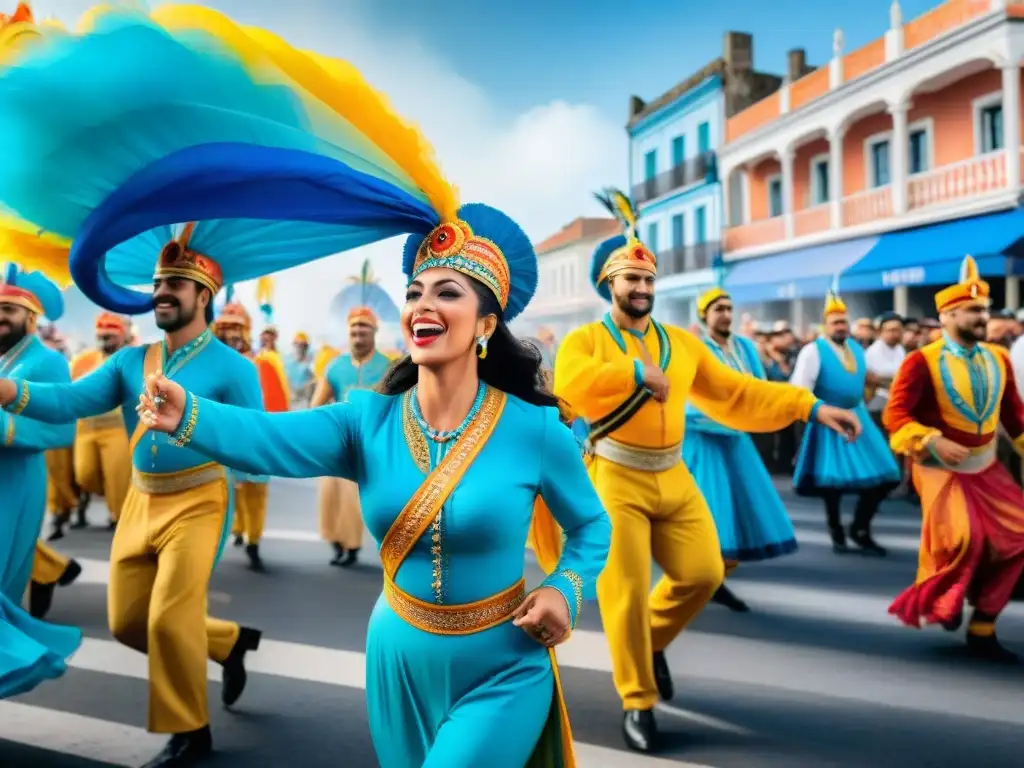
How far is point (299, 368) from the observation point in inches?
675

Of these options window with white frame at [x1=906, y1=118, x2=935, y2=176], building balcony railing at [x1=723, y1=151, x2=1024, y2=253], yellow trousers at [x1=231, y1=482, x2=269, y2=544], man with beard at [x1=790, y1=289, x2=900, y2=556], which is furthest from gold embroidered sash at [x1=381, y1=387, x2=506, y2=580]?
window with white frame at [x1=906, y1=118, x2=935, y2=176]

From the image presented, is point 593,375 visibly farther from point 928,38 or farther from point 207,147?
point 928,38

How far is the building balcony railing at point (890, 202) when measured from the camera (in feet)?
61.5

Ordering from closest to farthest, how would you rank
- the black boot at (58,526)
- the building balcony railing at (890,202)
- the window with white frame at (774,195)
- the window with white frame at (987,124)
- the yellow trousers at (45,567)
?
Result: the yellow trousers at (45,567) → the black boot at (58,526) → the building balcony railing at (890,202) → the window with white frame at (987,124) → the window with white frame at (774,195)

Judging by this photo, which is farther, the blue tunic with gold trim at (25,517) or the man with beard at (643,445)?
the man with beard at (643,445)

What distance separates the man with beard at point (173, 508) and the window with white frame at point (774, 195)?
25942 millimetres

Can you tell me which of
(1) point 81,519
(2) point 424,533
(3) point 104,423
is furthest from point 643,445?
(1) point 81,519

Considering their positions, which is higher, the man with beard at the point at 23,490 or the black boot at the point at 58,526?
the man with beard at the point at 23,490

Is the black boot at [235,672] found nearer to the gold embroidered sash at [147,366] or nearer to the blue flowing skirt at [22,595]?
the blue flowing skirt at [22,595]

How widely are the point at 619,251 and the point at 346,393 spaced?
424cm

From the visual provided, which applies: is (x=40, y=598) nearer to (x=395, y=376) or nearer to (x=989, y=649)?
(x=395, y=376)

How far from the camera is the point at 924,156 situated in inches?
856

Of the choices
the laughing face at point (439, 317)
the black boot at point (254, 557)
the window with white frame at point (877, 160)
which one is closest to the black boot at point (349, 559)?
the black boot at point (254, 557)

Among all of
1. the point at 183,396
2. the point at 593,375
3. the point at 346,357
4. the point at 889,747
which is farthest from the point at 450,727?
the point at 346,357
